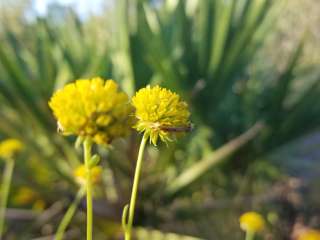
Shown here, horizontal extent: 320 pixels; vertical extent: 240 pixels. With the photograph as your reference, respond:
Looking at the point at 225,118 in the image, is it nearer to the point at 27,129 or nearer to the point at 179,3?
the point at 179,3

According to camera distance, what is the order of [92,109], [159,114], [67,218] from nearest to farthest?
[159,114] < [92,109] < [67,218]

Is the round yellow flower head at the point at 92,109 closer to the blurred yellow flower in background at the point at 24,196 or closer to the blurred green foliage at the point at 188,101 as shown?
the blurred green foliage at the point at 188,101

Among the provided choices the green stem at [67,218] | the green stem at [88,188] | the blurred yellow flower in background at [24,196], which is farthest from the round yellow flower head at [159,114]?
the blurred yellow flower in background at [24,196]

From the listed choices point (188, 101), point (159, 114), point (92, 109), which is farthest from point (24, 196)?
point (159, 114)

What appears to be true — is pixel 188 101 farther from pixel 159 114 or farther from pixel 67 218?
pixel 159 114

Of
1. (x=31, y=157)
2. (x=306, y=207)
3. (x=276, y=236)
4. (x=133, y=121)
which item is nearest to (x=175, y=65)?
(x=31, y=157)

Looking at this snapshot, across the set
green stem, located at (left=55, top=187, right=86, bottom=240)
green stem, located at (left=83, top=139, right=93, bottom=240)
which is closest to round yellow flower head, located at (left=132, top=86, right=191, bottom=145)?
green stem, located at (left=83, top=139, right=93, bottom=240)
